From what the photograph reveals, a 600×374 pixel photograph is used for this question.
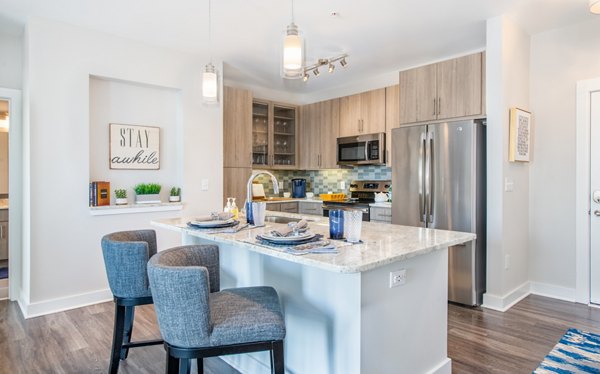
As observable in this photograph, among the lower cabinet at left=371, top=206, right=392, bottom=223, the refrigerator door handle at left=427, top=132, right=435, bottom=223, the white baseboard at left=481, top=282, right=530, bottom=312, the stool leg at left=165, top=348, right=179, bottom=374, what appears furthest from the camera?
the lower cabinet at left=371, top=206, right=392, bottom=223

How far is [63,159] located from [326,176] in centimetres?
374

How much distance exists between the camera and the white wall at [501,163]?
11.1ft

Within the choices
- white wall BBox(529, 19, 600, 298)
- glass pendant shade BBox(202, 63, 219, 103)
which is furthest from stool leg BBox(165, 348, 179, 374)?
white wall BBox(529, 19, 600, 298)

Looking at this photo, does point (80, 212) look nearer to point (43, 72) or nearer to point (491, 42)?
point (43, 72)

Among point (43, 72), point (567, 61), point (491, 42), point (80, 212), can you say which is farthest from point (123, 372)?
point (567, 61)

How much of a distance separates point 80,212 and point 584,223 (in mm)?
4824

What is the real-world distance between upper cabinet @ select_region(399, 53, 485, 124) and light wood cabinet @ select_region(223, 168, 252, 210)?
2.19 metres

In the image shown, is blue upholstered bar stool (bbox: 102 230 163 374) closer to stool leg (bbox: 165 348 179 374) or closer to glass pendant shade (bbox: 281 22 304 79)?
stool leg (bbox: 165 348 179 374)

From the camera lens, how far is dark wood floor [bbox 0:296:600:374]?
7.91ft

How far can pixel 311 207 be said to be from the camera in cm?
551

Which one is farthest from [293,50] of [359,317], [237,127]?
[237,127]

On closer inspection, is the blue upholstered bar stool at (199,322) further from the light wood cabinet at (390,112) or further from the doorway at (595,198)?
the light wood cabinet at (390,112)

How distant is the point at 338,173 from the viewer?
5949 millimetres

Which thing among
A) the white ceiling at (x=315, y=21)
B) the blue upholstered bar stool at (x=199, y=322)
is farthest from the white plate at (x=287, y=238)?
the white ceiling at (x=315, y=21)
